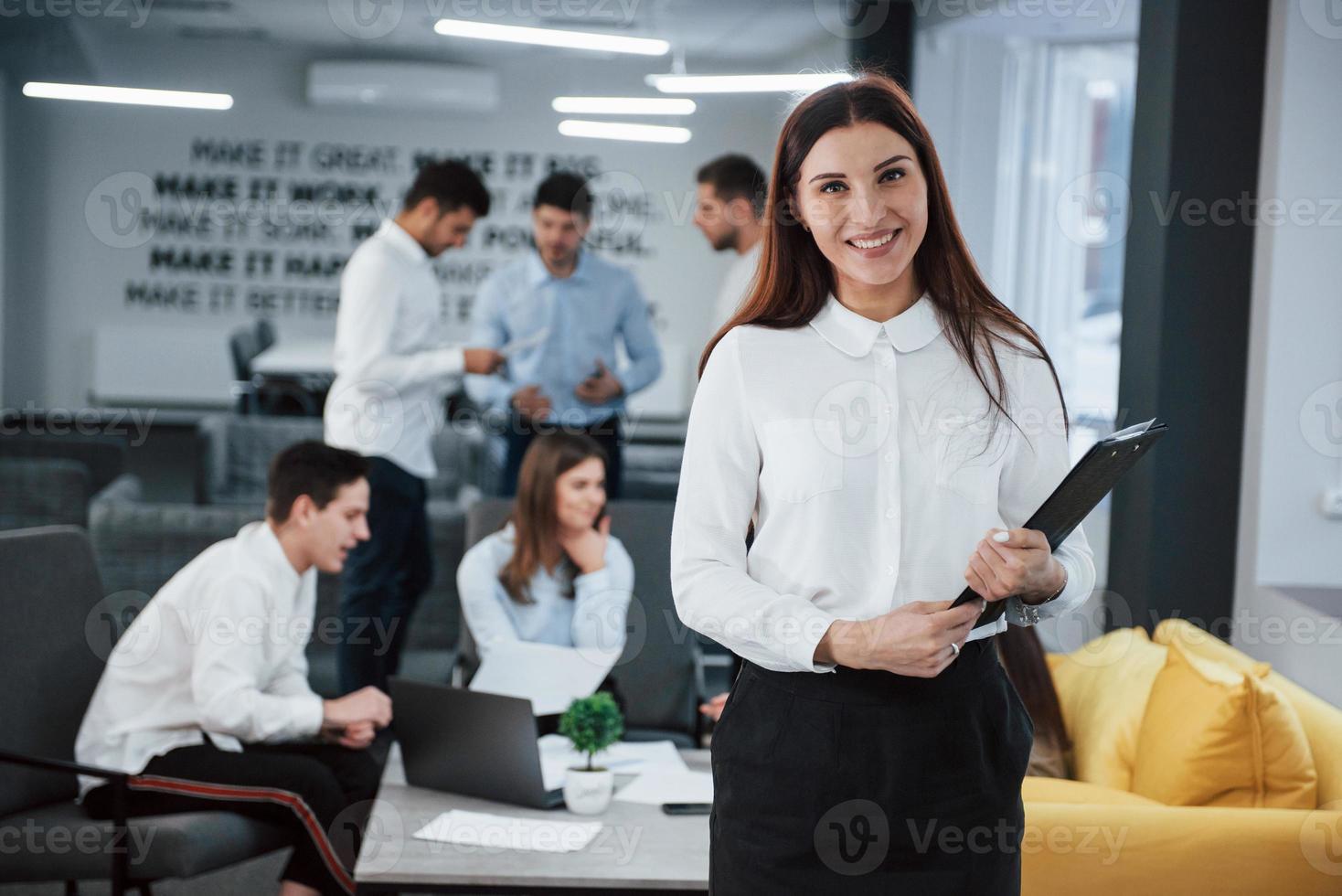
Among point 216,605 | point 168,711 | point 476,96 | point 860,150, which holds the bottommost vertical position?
point 168,711

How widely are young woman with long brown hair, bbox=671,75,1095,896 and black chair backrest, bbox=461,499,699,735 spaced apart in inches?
76.1

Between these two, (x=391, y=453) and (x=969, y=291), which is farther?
(x=391, y=453)

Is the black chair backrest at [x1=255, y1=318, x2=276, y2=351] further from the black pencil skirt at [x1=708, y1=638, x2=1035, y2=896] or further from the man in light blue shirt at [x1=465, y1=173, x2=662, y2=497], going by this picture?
the black pencil skirt at [x1=708, y1=638, x2=1035, y2=896]

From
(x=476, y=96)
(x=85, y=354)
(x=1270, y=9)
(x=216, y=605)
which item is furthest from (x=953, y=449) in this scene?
(x=85, y=354)

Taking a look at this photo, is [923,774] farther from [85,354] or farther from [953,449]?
[85,354]

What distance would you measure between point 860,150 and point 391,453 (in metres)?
2.51

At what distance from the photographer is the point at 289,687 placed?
2756 mm

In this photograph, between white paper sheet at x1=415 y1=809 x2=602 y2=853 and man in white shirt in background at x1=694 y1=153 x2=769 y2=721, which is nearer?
white paper sheet at x1=415 y1=809 x2=602 y2=853
